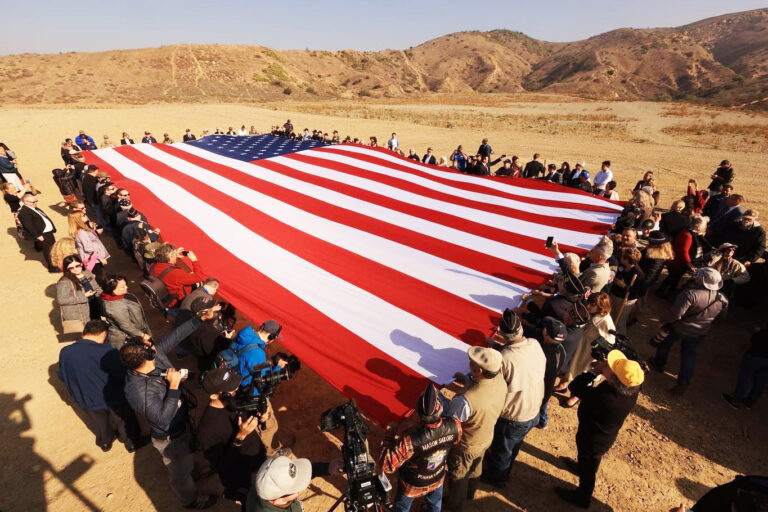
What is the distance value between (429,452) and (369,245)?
9.14ft

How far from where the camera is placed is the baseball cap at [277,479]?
5.11ft

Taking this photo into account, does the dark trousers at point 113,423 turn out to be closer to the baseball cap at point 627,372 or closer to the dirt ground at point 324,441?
the dirt ground at point 324,441

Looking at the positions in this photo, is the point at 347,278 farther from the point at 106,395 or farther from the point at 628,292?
the point at 628,292

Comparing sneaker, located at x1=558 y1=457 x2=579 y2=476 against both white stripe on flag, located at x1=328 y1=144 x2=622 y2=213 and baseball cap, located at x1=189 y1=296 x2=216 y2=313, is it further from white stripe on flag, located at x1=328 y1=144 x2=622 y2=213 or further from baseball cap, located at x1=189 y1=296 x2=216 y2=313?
white stripe on flag, located at x1=328 y1=144 x2=622 y2=213

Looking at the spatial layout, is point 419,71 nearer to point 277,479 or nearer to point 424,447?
point 424,447

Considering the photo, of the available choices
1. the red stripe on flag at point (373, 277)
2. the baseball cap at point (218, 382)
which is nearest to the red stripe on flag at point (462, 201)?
the red stripe on flag at point (373, 277)

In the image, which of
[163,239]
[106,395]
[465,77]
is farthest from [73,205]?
[465,77]

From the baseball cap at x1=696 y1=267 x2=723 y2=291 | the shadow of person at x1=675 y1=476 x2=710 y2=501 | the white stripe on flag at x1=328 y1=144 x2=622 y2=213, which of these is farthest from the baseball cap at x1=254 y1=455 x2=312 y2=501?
the white stripe on flag at x1=328 y1=144 x2=622 y2=213

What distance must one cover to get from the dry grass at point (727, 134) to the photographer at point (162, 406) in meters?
23.1

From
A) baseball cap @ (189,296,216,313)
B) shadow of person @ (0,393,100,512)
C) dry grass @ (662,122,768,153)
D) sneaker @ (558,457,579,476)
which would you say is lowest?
sneaker @ (558,457,579,476)

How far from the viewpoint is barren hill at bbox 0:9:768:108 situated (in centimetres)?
4122

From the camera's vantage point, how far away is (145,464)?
124 inches

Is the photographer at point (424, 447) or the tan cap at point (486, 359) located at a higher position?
the tan cap at point (486, 359)

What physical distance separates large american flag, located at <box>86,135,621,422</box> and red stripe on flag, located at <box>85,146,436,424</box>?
1 centimetres
